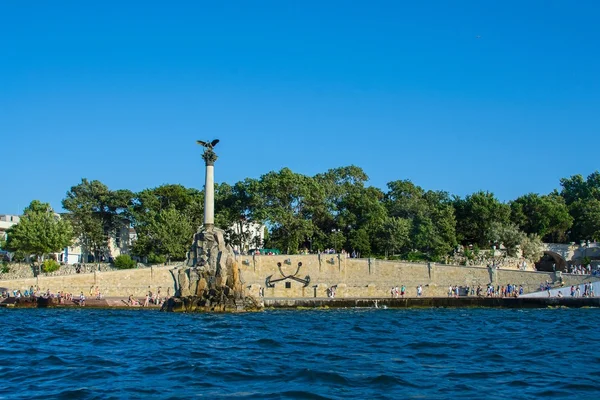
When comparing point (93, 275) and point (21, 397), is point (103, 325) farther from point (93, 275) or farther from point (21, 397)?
point (93, 275)

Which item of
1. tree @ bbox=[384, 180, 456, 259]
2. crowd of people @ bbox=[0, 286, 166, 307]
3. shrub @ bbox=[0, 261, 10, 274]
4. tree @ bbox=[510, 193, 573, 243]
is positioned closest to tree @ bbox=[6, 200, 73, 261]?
shrub @ bbox=[0, 261, 10, 274]

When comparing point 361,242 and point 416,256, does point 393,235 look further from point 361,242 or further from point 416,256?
point 361,242

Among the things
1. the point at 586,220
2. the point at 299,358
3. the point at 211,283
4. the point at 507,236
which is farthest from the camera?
the point at 586,220

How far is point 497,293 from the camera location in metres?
57.8

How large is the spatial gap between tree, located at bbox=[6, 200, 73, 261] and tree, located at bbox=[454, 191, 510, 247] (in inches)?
1587

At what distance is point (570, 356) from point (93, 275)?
4379 centimetres

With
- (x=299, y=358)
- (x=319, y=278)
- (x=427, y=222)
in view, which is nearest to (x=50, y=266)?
(x=319, y=278)

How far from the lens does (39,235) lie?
6450cm

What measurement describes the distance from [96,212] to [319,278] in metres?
28.1

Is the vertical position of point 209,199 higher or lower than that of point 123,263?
higher

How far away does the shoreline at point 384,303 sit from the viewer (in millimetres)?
52031

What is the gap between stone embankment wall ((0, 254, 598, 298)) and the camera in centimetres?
5819

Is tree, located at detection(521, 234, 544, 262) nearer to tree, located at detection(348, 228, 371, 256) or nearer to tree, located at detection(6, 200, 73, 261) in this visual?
tree, located at detection(348, 228, 371, 256)

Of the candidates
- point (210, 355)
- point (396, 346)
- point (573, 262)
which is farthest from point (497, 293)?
point (210, 355)
